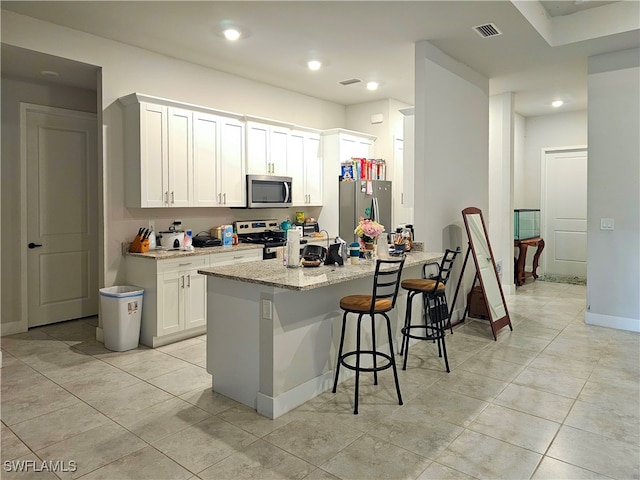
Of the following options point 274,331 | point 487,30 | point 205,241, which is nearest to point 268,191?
point 205,241

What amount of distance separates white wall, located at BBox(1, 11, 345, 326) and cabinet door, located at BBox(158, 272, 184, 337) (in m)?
0.63

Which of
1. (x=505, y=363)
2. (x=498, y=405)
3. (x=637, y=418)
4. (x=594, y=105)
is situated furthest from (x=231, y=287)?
(x=594, y=105)

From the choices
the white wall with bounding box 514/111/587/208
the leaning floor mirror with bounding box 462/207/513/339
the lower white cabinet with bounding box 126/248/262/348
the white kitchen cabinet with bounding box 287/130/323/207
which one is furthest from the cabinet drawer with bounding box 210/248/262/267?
the white wall with bounding box 514/111/587/208

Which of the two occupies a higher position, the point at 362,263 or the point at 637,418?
the point at 362,263

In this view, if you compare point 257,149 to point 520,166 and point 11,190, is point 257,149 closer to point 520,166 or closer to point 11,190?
point 11,190

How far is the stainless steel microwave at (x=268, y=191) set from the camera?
5.52 metres

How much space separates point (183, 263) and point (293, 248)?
1691mm

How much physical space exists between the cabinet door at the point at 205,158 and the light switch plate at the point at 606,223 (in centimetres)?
439

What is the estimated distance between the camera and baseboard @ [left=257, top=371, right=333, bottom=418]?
2891 millimetres

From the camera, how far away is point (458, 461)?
2406mm

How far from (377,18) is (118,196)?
308cm

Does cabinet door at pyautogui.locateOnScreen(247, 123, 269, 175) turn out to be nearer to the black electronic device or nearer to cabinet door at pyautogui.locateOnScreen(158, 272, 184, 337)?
the black electronic device

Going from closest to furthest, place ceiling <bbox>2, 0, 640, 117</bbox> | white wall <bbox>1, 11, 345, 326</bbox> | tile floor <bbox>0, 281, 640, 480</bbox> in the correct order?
tile floor <bbox>0, 281, 640, 480</bbox> < ceiling <bbox>2, 0, 640, 117</bbox> < white wall <bbox>1, 11, 345, 326</bbox>

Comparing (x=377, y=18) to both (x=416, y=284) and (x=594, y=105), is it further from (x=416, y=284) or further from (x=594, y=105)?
(x=594, y=105)
